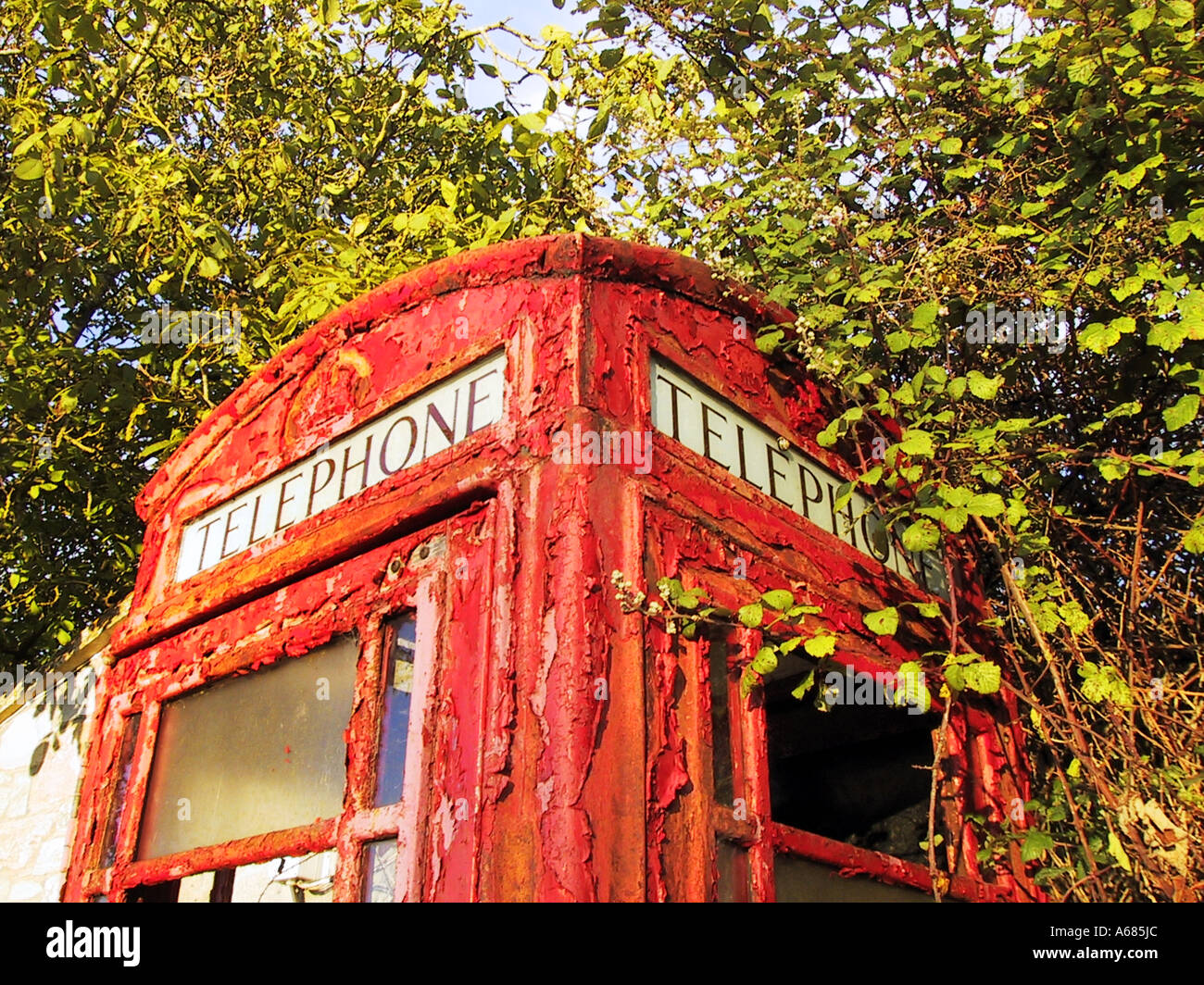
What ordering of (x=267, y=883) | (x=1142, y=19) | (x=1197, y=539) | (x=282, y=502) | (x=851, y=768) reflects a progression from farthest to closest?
(x=267, y=883)
(x=851, y=768)
(x=1142, y=19)
(x=282, y=502)
(x=1197, y=539)

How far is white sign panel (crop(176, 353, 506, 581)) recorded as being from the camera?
2.36 m

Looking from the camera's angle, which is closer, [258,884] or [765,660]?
[765,660]

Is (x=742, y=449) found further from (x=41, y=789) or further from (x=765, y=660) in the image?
(x=41, y=789)

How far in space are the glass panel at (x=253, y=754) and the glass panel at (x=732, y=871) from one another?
0.82m

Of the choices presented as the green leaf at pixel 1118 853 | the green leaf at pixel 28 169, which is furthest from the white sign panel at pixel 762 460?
the green leaf at pixel 28 169

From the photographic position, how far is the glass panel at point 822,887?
6.94ft

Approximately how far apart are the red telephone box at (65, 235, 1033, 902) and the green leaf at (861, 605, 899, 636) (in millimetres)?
103

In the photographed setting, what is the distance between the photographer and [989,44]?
12.9ft

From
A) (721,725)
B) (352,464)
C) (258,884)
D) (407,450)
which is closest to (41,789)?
(258,884)

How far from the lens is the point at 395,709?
7.20 feet

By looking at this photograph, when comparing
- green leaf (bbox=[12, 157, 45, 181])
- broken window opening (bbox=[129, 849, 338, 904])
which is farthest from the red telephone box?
broken window opening (bbox=[129, 849, 338, 904])

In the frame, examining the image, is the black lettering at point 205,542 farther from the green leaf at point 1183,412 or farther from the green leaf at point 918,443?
the green leaf at point 1183,412

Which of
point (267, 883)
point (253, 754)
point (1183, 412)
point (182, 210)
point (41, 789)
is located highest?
point (182, 210)

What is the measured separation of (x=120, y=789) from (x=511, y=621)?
1.55m
